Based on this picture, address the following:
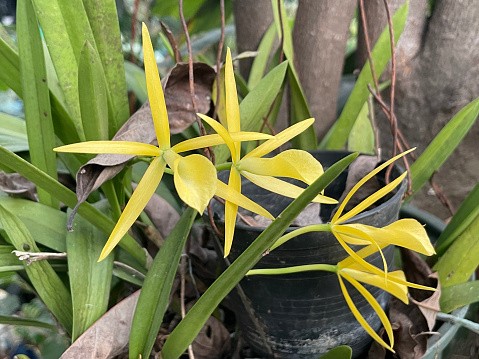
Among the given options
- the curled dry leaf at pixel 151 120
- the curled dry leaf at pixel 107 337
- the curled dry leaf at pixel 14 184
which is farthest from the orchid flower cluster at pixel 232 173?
the curled dry leaf at pixel 14 184

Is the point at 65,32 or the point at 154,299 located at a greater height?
the point at 65,32

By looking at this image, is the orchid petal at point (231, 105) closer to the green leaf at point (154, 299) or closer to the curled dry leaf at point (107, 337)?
the green leaf at point (154, 299)

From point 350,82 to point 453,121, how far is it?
0.53m

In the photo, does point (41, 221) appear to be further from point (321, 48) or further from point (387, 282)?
point (321, 48)

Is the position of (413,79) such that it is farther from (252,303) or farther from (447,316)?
(252,303)

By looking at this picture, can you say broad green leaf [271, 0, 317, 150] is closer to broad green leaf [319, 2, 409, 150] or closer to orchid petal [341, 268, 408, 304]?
broad green leaf [319, 2, 409, 150]

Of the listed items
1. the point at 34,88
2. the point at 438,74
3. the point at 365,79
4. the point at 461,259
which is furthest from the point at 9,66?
the point at 438,74

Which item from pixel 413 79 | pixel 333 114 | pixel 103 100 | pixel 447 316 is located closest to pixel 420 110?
pixel 413 79

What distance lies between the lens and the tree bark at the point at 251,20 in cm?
101

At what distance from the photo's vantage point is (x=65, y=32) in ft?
1.98

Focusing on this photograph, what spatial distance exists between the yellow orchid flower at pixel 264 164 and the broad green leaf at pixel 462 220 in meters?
0.39

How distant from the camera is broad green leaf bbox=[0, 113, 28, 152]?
73cm

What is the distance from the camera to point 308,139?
34.6 inches

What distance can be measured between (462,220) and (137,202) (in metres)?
0.60
